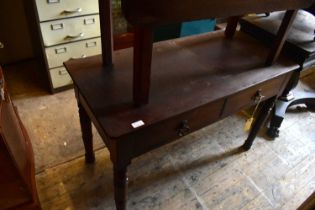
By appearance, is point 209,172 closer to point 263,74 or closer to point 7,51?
point 263,74

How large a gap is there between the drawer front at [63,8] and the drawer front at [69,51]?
20 centimetres

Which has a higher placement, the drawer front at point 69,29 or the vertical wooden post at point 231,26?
the vertical wooden post at point 231,26

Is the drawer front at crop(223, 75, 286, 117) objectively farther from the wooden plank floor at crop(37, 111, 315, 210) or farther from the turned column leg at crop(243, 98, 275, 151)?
the wooden plank floor at crop(37, 111, 315, 210)

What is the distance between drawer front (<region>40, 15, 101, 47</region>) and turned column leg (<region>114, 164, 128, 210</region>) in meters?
1.11

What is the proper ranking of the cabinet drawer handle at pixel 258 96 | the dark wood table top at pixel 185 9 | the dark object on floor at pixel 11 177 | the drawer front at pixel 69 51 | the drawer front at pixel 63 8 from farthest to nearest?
the drawer front at pixel 69 51
the drawer front at pixel 63 8
the cabinet drawer handle at pixel 258 96
the dark object on floor at pixel 11 177
the dark wood table top at pixel 185 9

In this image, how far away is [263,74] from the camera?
43.6 inches

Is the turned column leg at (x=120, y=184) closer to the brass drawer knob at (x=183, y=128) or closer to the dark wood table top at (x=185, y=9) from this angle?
the brass drawer knob at (x=183, y=128)

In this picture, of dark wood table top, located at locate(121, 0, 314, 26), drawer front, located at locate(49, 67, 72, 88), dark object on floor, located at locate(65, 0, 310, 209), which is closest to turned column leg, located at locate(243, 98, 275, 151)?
dark object on floor, located at locate(65, 0, 310, 209)

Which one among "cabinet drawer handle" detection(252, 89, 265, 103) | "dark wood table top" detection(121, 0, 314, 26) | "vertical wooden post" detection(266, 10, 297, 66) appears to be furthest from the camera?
"cabinet drawer handle" detection(252, 89, 265, 103)

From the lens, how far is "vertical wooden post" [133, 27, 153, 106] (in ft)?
2.36

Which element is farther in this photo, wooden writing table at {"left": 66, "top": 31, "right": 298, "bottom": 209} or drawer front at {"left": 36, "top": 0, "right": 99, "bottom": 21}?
drawer front at {"left": 36, "top": 0, "right": 99, "bottom": 21}

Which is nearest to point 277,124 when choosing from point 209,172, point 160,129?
point 209,172

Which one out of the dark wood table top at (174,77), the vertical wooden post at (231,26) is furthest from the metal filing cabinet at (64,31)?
the vertical wooden post at (231,26)

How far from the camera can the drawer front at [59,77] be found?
1.77 meters
